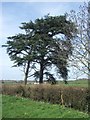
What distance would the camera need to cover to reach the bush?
54.9 feet

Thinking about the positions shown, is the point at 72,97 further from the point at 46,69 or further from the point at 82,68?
the point at 46,69

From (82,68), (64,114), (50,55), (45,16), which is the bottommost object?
(64,114)

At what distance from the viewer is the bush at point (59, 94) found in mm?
16734

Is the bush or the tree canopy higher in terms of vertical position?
the tree canopy

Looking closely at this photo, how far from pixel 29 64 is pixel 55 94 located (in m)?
25.2

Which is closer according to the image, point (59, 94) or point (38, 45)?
point (59, 94)

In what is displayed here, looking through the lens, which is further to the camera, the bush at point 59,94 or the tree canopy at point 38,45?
the tree canopy at point 38,45

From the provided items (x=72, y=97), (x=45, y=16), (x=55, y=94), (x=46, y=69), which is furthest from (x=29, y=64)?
(x=72, y=97)

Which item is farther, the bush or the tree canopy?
the tree canopy

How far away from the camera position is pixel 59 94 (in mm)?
19906

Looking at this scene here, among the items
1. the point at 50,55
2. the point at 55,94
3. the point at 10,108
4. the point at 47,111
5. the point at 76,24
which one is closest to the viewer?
the point at 47,111

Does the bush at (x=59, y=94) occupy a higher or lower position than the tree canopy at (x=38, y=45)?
lower

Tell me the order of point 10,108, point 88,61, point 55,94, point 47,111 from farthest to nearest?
point 88,61 < point 55,94 < point 10,108 < point 47,111

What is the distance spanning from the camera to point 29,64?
150ft
